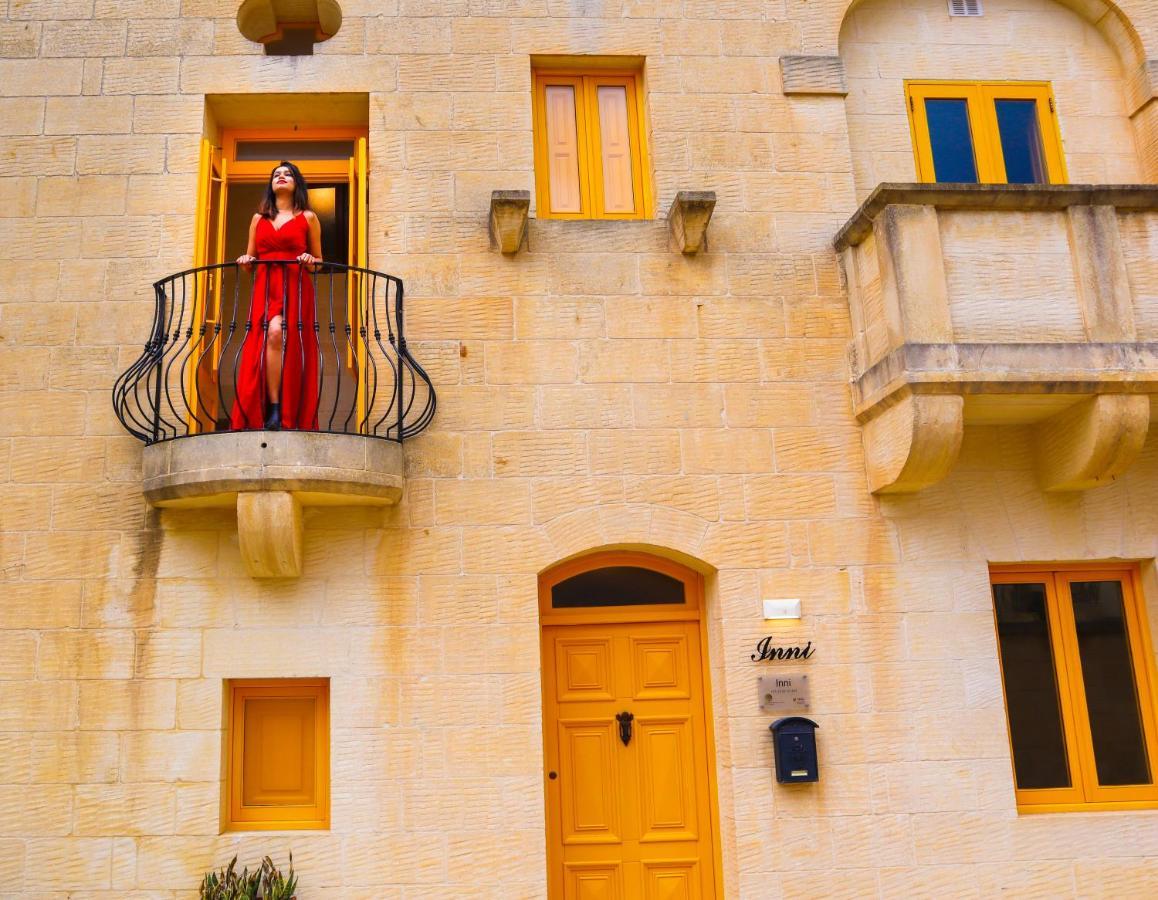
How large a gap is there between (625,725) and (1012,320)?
320 cm

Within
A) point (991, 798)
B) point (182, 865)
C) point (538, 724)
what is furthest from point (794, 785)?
point (182, 865)

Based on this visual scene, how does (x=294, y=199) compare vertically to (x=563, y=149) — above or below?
below

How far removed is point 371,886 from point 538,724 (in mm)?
1219

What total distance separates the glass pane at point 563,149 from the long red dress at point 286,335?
5.44 ft

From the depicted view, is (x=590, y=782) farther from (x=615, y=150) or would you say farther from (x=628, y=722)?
(x=615, y=150)

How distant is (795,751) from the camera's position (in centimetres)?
570

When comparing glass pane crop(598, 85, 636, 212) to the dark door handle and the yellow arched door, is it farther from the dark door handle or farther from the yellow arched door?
the dark door handle

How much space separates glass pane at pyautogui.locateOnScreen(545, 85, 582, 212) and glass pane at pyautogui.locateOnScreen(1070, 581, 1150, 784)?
4.02m

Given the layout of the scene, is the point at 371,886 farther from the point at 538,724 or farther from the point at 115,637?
the point at 115,637

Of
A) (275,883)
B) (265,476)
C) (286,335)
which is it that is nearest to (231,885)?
(275,883)

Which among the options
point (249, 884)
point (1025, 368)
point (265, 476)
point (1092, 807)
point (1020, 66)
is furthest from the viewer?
point (1020, 66)

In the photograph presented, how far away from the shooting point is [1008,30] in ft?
24.0

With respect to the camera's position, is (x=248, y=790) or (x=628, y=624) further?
(x=628, y=624)

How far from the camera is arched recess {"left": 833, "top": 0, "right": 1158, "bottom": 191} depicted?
276 inches
